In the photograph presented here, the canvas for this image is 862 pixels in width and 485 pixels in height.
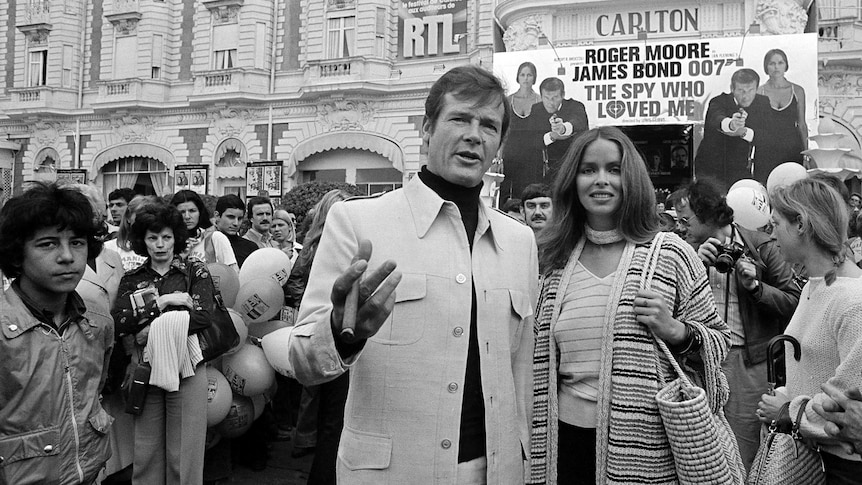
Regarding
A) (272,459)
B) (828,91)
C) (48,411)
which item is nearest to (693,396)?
(48,411)

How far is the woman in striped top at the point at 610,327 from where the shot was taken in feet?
7.32

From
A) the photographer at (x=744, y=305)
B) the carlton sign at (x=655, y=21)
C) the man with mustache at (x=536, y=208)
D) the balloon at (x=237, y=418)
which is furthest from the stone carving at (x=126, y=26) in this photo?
the photographer at (x=744, y=305)

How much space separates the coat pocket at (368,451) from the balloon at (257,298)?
3197mm

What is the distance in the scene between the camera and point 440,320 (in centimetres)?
194

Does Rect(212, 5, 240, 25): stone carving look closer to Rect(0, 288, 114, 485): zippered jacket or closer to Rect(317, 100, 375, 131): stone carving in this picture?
Rect(317, 100, 375, 131): stone carving

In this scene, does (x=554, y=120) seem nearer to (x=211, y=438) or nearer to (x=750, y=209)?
(x=750, y=209)

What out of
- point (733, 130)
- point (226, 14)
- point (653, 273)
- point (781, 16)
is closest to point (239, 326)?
point (653, 273)

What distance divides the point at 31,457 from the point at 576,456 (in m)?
2.00

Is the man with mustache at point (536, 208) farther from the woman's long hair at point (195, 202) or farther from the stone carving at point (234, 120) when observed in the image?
Result: the stone carving at point (234, 120)

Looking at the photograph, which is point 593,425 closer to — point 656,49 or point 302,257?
point 302,257

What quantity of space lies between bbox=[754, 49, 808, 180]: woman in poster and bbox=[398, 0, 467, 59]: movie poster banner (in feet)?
40.1

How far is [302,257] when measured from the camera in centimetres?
493

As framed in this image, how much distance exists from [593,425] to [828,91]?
19.2 meters

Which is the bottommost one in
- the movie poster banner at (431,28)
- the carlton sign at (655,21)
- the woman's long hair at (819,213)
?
the woman's long hair at (819,213)
